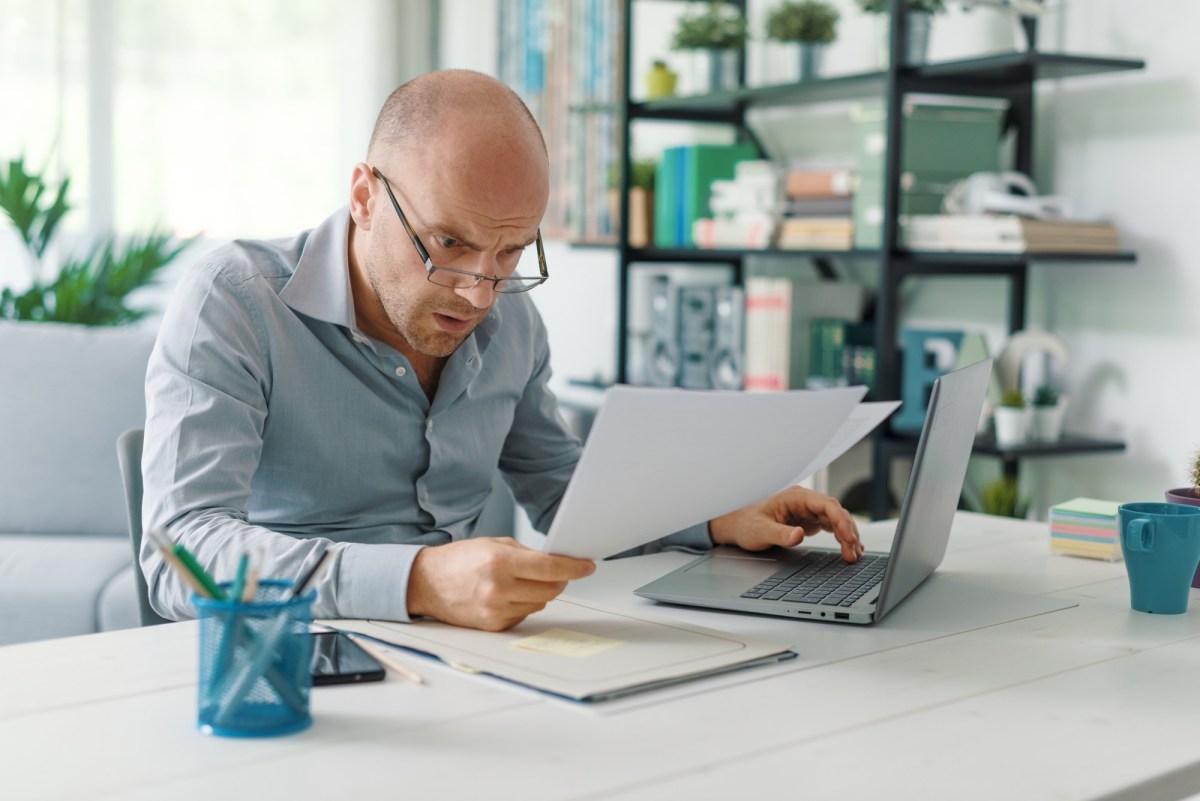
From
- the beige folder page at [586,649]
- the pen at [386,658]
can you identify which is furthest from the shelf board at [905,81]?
the pen at [386,658]

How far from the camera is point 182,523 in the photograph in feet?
4.08

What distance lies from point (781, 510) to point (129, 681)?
757 millimetres

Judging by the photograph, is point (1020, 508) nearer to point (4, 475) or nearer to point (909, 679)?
point (909, 679)

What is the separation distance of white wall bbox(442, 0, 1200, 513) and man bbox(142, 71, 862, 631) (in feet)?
4.45

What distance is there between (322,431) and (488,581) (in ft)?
1.64

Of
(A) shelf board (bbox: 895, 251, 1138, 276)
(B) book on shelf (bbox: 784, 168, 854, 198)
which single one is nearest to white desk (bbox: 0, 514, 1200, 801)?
(A) shelf board (bbox: 895, 251, 1138, 276)

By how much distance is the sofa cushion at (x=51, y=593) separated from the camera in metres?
2.42

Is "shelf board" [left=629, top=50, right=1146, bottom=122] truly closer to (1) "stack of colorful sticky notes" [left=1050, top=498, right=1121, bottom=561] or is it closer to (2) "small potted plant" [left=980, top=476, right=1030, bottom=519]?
(2) "small potted plant" [left=980, top=476, right=1030, bottom=519]

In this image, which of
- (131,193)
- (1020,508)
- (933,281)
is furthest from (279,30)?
(1020,508)

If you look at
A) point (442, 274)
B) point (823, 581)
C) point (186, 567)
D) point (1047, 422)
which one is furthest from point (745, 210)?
point (186, 567)

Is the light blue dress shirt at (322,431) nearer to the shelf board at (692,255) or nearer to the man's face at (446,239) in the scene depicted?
the man's face at (446,239)

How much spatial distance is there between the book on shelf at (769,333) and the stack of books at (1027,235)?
55 cm

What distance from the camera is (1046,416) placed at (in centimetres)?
260

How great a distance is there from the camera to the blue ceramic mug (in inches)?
49.4
